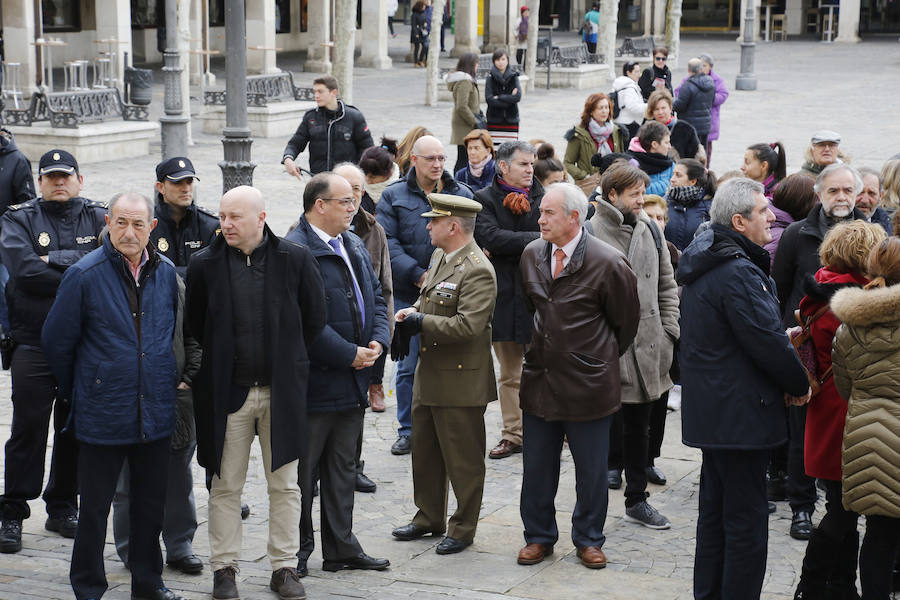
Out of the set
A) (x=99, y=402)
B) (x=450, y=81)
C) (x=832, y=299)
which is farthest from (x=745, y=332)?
(x=450, y=81)

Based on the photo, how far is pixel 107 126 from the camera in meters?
20.5

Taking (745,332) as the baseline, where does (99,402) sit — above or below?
below

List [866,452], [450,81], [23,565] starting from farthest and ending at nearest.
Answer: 1. [450,81]
2. [23,565]
3. [866,452]

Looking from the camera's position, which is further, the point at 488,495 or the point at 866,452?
the point at 488,495

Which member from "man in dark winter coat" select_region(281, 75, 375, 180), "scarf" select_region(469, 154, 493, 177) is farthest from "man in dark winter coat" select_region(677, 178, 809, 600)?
"man in dark winter coat" select_region(281, 75, 375, 180)

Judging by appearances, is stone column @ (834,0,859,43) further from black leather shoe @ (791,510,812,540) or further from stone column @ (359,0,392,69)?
black leather shoe @ (791,510,812,540)

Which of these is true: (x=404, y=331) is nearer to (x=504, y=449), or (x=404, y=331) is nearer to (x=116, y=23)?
(x=504, y=449)

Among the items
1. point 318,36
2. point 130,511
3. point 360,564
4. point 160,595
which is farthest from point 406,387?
point 318,36

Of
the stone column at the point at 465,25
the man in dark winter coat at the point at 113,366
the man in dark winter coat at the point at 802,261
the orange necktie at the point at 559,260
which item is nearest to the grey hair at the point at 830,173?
the man in dark winter coat at the point at 802,261

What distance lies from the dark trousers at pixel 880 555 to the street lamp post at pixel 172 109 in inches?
367

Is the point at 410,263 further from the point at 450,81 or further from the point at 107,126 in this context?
the point at 107,126

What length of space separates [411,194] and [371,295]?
6.19 ft

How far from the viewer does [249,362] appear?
5.85 m

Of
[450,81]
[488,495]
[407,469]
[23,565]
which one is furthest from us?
[450,81]
